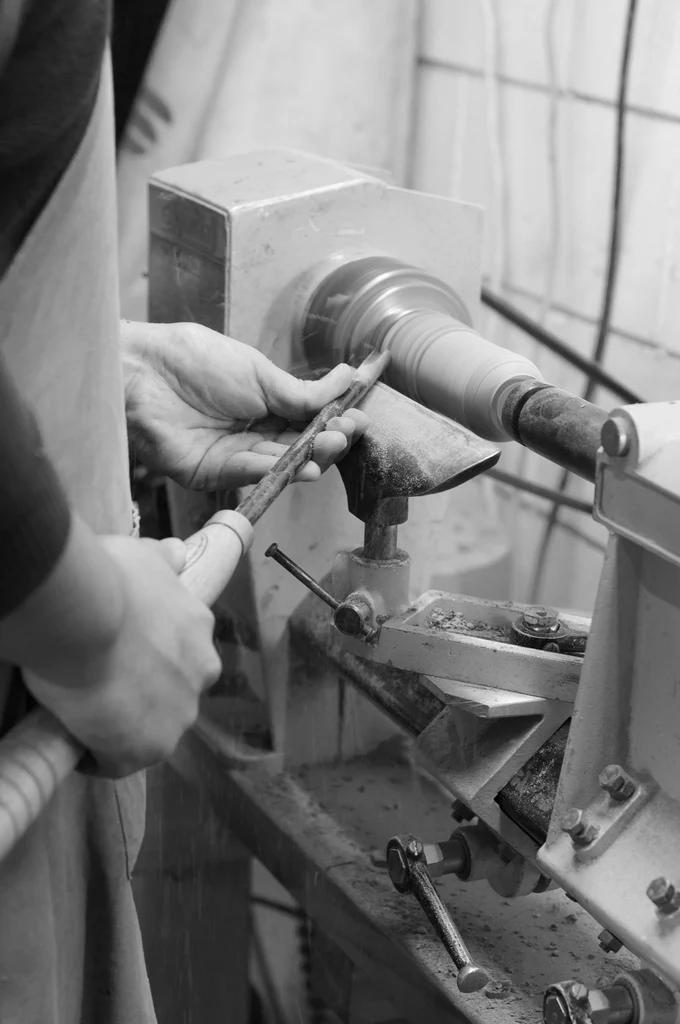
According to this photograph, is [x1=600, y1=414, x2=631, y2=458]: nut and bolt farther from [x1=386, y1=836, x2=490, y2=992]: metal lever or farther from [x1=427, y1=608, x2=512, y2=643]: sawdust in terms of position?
[x1=386, y1=836, x2=490, y2=992]: metal lever

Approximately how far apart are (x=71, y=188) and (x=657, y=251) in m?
1.02

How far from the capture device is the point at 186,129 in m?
1.63

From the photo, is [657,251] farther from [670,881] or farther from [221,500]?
[670,881]

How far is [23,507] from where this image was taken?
0.52 m

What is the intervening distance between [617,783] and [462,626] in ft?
0.67

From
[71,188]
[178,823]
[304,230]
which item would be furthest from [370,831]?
[71,188]

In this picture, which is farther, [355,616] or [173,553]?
[355,616]

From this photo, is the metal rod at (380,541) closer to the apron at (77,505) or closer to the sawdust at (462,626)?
the sawdust at (462,626)

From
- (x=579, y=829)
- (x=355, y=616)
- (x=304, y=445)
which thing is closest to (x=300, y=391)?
(x=304, y=445)

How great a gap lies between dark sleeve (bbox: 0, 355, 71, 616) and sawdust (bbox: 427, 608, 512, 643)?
16.0 inches

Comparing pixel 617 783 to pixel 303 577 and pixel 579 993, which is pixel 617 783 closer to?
pixel 579 993

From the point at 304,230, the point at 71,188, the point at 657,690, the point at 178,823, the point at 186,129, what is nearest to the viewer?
the point at 71,188

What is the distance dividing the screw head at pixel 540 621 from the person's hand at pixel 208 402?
0.80ft

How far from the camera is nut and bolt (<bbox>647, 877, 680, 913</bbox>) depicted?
67 centimetres
